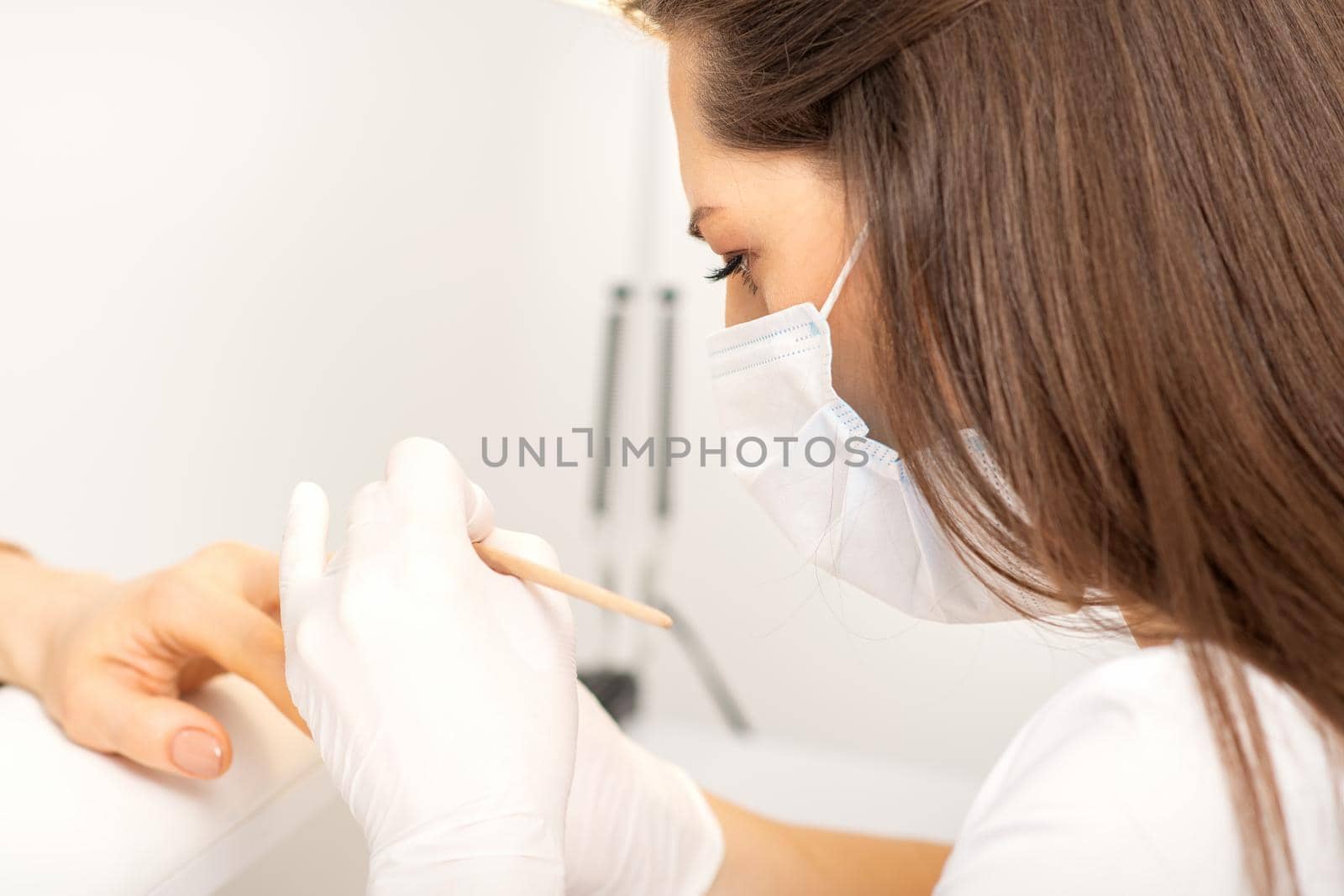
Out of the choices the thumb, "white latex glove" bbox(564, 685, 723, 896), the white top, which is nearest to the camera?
the white top

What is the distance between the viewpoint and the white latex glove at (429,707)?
678 millimetres

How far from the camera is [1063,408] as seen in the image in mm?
645

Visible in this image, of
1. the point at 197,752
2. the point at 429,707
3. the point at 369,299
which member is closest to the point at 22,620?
the point at 197,752

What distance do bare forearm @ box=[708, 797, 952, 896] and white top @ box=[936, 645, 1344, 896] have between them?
1.62 ft

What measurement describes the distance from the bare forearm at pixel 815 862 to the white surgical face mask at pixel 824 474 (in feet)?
0.88

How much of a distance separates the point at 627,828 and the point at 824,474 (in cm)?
38

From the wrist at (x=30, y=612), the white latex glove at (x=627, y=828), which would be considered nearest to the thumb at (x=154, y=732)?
the wrist at (x=30, y=612)

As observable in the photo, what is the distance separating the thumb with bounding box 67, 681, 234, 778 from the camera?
2.67 ft

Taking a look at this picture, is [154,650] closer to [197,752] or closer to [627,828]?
[197,752]

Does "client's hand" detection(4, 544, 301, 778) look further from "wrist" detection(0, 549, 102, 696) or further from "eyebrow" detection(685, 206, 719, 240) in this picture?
"eyebrow" detection(685, 206, 719, 240)

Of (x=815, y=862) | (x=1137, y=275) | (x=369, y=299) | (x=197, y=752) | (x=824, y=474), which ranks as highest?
(x=369, y=299)

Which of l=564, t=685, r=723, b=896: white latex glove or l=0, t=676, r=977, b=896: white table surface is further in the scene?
l=564, t=685, r=723, b=896: white latex glove

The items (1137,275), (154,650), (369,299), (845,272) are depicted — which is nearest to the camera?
(1137,275)

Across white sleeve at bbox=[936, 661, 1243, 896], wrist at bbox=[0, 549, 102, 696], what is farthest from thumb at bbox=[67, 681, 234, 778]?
white sleeve at bbox=[936, 661, 1243, 896]
